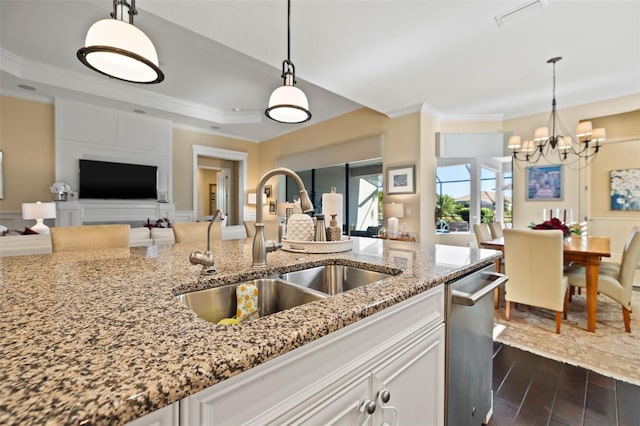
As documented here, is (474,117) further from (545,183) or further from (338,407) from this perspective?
(338,407)

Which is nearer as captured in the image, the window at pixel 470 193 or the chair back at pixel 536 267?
the chair back at pixel 536 267

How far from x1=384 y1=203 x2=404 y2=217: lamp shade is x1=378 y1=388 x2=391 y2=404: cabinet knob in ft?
12.3

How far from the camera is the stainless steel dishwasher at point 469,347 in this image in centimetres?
106

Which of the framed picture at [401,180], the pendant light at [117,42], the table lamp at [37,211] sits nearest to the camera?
the pendant light at [117,42]

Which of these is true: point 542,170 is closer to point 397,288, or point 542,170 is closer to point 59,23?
point 397,288

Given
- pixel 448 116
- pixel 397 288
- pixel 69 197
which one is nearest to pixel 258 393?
pixel 397 288

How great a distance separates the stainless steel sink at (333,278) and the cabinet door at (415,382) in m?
0.36

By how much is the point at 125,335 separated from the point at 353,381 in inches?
19.9

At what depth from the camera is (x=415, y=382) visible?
897mm

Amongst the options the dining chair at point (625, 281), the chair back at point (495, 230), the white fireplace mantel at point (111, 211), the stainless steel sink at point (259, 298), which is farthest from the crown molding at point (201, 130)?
the dining chair at point (625, 281)

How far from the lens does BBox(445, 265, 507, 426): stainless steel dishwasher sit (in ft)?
3.48

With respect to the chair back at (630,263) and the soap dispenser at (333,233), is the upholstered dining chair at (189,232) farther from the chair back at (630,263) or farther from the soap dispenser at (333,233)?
the chair back at (630,263)

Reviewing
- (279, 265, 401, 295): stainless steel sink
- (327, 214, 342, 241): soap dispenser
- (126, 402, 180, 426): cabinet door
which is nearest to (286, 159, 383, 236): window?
(327, 214, 342, 241): soap dispenser

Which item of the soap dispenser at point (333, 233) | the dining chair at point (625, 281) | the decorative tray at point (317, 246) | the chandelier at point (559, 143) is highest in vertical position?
the chandelier at point (559, 143)
